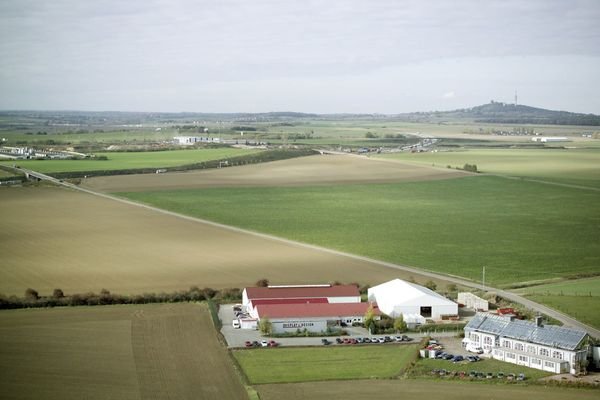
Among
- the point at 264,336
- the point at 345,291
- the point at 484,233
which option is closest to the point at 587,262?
the point at 484,233

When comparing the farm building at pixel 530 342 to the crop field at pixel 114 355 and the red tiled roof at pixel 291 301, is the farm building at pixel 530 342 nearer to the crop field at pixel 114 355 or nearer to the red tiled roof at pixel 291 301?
the red tiled roof at pixel 291 301

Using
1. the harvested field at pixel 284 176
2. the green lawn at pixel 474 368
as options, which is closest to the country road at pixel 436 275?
the green lawn at pixel 474 368

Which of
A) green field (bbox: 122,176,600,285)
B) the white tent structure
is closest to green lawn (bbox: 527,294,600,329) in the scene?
green field (bbox: 122,176,600,285)

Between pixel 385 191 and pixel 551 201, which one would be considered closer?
pixel 551 201

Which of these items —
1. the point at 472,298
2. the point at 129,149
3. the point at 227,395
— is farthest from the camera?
the point at 129,149

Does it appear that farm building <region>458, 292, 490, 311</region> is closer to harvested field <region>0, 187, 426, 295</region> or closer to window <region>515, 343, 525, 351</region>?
harvested field <region>0, 187, 426, 295</region>

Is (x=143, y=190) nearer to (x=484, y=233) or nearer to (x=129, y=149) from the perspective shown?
(x=484, y=233)

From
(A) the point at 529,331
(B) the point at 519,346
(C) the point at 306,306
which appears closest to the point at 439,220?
(C) the point at 306,306
